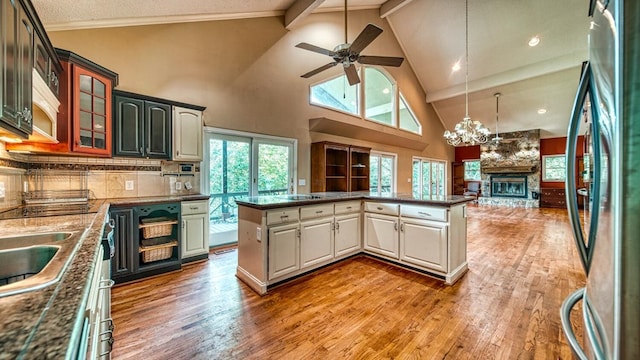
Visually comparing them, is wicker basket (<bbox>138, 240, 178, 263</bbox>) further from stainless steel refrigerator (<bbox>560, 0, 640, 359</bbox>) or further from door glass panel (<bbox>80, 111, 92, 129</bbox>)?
stainless steel refrigerator (<bbox>560, 0, 640, 359</bbox>)

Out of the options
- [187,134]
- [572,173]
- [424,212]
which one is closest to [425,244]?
[424,212]

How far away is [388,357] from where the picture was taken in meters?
1.68

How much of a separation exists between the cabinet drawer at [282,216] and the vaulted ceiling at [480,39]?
2937mm

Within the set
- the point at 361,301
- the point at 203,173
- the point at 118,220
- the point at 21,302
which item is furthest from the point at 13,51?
the point at 361,301

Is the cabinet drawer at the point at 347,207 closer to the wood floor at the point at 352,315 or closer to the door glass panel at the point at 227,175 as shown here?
the wood floor at the point at 352,315

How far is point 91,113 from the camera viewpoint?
271cm

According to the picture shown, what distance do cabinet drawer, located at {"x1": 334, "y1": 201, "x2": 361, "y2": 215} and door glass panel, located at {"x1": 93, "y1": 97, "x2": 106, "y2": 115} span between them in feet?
9.59

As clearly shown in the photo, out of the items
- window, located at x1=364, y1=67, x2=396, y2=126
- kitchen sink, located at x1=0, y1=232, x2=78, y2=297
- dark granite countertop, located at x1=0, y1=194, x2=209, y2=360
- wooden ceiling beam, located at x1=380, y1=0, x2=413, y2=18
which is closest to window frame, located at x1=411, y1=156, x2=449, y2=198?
window, located at x1=364, y1=67, x2=396, y2=126

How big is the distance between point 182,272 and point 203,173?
1521 millimetres

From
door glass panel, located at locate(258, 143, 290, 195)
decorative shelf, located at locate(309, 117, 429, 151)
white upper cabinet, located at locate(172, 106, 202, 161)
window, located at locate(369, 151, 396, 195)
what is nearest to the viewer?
white upper cabinet, located at locate(172, 106, 202, 161)

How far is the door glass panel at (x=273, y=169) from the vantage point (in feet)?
15.3

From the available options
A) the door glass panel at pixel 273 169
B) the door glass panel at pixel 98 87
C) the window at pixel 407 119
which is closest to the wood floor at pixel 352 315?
the door glass panel at pixel 273 169

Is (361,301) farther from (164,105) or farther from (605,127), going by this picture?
(164,105)

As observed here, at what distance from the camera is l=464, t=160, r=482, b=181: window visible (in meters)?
11.2
